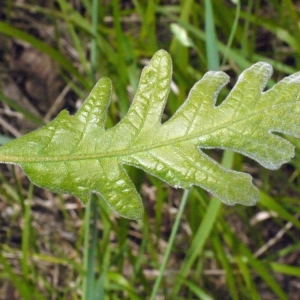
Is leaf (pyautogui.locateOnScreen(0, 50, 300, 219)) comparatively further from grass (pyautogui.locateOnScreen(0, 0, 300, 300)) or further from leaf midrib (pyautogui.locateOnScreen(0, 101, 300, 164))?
grass (pyautogui.locateOnScreen(0, 0, 300, 300))

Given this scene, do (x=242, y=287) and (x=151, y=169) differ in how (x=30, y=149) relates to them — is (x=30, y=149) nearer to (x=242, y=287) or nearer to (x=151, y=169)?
(x=151, y=169)

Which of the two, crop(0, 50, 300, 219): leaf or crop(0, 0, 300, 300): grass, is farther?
crop(0, 0, 300, 300): grass

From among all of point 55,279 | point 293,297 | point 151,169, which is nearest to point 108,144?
point 151,169

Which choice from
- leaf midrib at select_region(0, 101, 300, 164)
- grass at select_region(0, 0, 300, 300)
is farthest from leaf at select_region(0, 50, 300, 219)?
grass at select_region(0, 0, 300, 300)

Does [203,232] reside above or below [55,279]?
above

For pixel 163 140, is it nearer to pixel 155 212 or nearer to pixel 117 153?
pixel 117 153

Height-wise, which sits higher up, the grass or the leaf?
the leaf
